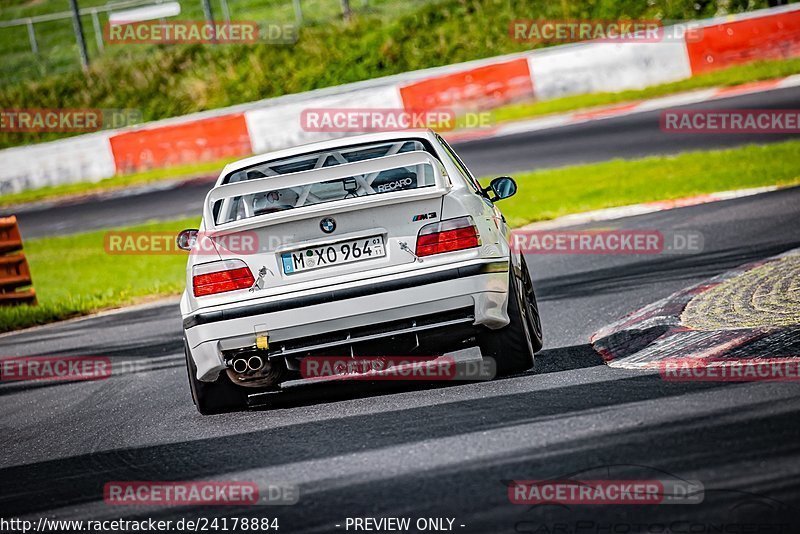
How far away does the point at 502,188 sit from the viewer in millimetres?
8336

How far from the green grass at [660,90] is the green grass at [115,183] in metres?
5.71

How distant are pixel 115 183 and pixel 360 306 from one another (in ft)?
66.2

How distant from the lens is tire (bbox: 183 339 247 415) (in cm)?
732

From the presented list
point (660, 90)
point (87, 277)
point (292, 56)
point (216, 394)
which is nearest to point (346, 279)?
point (216, 394)

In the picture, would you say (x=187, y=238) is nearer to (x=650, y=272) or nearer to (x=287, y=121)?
(x=650, y=272)

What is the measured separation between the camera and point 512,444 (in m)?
5.61

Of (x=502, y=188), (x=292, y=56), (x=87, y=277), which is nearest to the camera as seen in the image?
(x=502, y=188)

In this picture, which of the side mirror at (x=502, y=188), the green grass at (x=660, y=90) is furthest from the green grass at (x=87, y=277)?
the green grass at (x=660, y=90)

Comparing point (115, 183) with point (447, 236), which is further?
point (115, 183)

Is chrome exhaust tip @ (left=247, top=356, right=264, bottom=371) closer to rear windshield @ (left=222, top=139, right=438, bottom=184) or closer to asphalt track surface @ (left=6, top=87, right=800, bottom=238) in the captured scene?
rear windshield @ (left=222, top=139, right=438, bottom=184)

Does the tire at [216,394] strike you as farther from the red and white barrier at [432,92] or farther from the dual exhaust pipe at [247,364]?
the red and white barrier at [432,92]

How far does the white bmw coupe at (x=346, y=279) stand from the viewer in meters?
6.83

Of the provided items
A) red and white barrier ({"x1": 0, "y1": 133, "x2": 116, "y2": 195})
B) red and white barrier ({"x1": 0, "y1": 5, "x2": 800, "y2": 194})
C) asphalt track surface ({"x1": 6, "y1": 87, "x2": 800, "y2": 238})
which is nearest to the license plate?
asphalt track surface ({"x1": 6, "y1": 87, "x2": 800, "y2": 238})

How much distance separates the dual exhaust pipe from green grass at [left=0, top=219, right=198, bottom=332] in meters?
8.15
